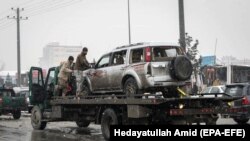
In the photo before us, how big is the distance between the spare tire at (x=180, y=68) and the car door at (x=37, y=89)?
6.68m

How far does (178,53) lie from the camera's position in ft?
42.1

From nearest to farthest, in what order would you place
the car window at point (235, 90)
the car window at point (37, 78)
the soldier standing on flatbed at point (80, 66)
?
the soldier standing on flatbed at point (80, 66) → the car window at point (37, 78) → the car window at point (235, 90)

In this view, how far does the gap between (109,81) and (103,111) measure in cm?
93

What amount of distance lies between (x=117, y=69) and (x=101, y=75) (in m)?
0.97

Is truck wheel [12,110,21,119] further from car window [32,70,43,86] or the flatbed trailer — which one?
the flatbed trailer

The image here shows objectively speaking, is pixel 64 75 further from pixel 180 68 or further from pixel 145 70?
pixel 180 68

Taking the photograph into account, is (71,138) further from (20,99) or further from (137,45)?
(20,99)

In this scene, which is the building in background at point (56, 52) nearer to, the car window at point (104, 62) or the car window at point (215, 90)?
the car window at point (215, 90)

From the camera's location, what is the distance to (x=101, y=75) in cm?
1394

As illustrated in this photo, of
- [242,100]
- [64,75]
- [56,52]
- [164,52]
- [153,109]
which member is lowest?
[242,100]

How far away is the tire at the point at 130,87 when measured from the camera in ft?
A: 40.6

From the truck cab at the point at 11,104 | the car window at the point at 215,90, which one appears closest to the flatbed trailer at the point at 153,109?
the car window at the point at 215,90

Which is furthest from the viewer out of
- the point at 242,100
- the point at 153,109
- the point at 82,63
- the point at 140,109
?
the point at 242,100

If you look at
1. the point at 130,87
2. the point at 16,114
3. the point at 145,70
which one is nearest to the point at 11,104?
the point at 16,114
